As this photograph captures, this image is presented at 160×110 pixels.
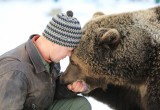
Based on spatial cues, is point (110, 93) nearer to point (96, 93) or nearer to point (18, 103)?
point (96, 93)

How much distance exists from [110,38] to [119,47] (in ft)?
0.56

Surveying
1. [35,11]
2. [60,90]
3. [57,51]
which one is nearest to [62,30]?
[57,51]

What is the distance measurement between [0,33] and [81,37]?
4.94 metres

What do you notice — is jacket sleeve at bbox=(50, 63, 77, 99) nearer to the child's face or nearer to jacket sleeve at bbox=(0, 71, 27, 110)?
the child's face

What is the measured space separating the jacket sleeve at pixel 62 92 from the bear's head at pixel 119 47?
0.33 m

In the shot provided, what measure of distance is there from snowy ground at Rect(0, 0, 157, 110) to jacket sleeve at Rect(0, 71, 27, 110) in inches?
155

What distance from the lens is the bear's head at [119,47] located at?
12.7 ft

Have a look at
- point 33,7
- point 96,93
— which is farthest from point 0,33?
point 96,93

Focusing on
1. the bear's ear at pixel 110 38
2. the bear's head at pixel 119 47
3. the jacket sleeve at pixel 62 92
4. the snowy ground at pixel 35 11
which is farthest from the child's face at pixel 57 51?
the snowy ground at pixel 35 11

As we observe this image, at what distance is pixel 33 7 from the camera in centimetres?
1069

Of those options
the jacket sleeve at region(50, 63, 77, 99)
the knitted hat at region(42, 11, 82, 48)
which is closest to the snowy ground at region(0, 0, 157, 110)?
the jacket sleeve at region(50, 63, 77, 99)

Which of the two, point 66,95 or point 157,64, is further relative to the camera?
point 66,95

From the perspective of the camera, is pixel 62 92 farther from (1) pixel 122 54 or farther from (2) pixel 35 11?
(2) pixel 35 11

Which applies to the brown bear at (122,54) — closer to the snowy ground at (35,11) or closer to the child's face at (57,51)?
the child's face at (57,51)
